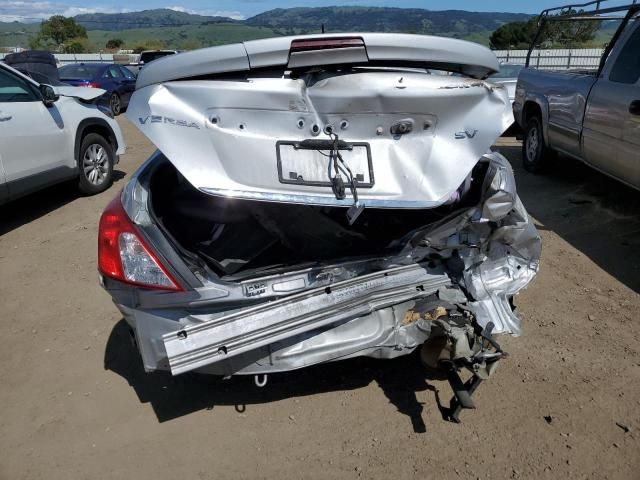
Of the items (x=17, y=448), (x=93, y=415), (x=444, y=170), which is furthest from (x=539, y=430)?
(x=17, y=448)

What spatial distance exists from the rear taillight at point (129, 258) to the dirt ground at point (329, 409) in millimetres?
895

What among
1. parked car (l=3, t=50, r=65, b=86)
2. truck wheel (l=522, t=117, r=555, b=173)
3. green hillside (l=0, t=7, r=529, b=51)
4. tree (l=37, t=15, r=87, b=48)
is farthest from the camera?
tree (l=37, t=15, r=87, b=48)

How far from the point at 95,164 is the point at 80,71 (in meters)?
9.90

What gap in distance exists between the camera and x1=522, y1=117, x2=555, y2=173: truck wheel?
7043 mm

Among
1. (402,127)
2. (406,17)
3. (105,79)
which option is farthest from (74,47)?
(402,127)

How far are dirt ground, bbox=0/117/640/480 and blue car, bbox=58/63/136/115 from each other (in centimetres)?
1191

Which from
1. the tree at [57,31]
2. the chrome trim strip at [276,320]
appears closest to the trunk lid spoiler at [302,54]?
the chrome trim strip at [276,320]

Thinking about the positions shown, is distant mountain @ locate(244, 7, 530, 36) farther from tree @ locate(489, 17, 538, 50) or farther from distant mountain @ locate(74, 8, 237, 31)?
distant mountain @ locate(74, 8, 237, 31)

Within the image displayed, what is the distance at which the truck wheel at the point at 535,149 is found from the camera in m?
7.04

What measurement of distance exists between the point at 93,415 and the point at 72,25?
61167mm

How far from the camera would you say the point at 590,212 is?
5.74 meters

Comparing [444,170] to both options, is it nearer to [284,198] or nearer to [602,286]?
[284,198]

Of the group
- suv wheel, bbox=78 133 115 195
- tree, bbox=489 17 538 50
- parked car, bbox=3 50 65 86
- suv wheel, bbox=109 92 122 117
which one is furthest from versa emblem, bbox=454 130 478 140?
tree, bbox=489 17 538 50

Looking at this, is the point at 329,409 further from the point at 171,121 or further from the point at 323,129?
the point at 171,121
